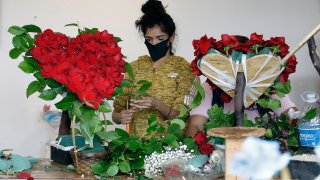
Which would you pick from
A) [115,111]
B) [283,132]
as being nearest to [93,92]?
[283,132]

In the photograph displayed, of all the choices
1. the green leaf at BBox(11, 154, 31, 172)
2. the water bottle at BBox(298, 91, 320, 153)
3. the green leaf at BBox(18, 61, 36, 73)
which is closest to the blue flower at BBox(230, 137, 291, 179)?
the water bottle at BBox(298, 91, 320, 153)

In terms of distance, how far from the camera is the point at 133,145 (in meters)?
1.51

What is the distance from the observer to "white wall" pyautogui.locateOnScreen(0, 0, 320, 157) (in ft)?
10.4

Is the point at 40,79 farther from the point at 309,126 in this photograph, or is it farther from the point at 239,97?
the point at 309,126

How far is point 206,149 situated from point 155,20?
96 centimetres

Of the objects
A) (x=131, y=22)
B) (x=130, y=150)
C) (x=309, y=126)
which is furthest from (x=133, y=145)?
(x=131, y=22)

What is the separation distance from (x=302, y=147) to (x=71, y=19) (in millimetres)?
2193

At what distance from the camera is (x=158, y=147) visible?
59.7 inches

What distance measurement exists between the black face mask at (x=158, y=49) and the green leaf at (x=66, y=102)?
2.83 feet

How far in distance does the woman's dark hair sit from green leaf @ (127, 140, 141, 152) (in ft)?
2.80

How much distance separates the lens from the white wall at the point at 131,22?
3172mm

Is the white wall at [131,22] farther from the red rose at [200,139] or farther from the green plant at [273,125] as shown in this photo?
the red rose at [200,139]

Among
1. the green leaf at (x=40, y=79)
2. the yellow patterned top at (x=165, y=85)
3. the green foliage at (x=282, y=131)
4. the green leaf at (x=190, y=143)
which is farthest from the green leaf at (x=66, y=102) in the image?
the yellow patterned top at (x=165, y=85)

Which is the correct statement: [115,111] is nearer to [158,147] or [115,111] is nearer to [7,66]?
[158,147]
